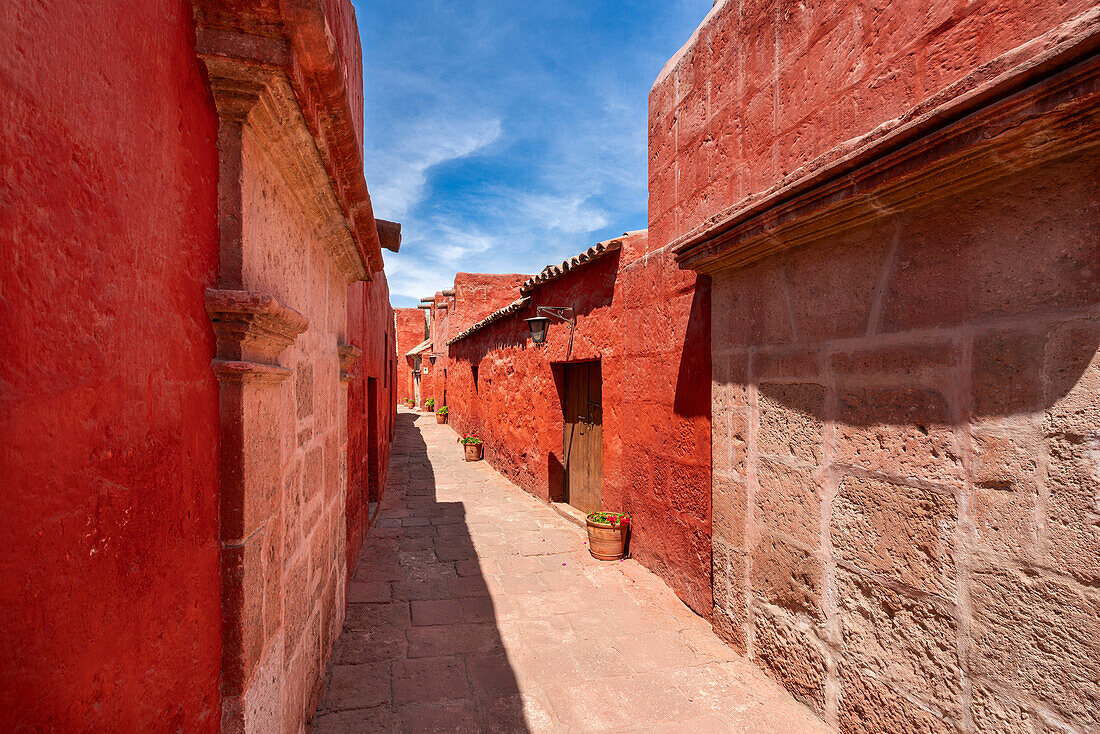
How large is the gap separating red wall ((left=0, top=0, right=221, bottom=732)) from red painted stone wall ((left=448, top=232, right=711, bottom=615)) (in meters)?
3.00

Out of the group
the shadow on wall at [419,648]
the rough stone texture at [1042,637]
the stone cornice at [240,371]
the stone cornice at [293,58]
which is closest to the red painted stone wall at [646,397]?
the shadow on wall at [419,648]

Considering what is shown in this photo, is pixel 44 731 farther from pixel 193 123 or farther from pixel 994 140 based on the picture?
pixel 994 140

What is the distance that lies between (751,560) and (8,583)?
312cm

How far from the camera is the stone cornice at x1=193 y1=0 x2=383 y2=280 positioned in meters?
1.18

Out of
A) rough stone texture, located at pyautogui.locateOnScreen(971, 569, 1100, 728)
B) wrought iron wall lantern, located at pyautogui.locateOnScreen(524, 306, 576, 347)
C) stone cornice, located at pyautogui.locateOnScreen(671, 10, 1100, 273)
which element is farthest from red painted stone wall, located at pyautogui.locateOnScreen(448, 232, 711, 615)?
rough stone texture, located at pyautogui.locateOnScreen(971, 569, 1100, 728)

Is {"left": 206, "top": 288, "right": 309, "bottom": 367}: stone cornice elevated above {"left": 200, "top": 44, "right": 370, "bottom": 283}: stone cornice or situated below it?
below

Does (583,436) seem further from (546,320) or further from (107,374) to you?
(107,374)

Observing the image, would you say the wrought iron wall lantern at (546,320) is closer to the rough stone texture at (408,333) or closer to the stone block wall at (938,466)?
the stone block wall at (938,466)

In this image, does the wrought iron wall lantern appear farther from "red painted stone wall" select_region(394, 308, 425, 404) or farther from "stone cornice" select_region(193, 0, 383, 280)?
"red painted stone wall" select_region(394, 308, 425, 404)

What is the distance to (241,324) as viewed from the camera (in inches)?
50.6

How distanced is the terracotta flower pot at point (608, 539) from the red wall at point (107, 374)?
3704 mm

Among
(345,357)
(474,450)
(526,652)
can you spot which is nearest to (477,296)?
(474,450)

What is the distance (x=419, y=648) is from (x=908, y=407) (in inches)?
116

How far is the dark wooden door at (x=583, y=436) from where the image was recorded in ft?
19.3
